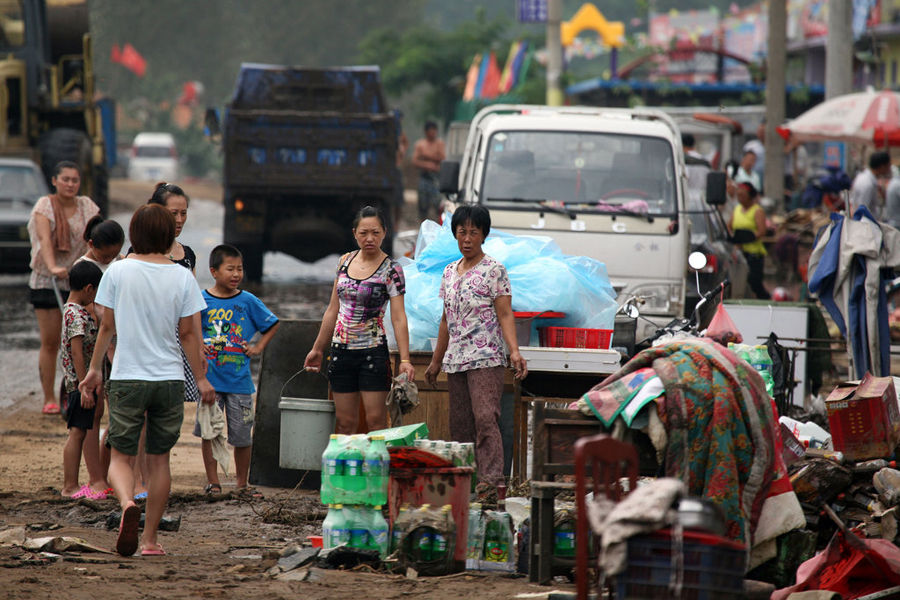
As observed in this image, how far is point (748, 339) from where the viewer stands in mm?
10398

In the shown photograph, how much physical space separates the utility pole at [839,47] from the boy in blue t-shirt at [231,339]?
12351 mm

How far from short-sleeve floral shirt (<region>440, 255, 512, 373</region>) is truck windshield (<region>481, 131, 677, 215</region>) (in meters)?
4.08

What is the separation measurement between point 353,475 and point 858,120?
12551mm

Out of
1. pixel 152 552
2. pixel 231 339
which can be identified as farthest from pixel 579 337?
pixel 152 552

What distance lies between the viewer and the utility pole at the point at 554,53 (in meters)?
26.6

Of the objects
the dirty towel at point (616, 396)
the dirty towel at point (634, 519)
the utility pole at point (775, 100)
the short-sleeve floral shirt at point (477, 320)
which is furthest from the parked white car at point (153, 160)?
the dirty towel at point (634, 519)

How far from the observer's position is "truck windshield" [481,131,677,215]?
11.3m

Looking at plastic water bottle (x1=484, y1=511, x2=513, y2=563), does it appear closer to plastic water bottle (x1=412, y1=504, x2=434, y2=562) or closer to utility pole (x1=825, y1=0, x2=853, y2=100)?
plastic water bottle (x1=412, y1=504, x2=434, y2=562)

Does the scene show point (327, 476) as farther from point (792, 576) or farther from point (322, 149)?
point (322, 149)

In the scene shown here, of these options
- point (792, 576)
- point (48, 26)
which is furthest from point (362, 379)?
point (48, 26)

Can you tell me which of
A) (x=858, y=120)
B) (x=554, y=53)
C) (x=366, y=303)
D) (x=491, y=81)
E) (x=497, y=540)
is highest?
(x=491, y=81)

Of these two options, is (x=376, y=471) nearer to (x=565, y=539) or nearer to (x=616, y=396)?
(x=565, y=539)

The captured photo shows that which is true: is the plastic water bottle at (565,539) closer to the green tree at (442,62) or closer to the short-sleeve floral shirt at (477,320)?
the short-sleeve floral shirt at (477,320)

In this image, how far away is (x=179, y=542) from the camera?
665cm
